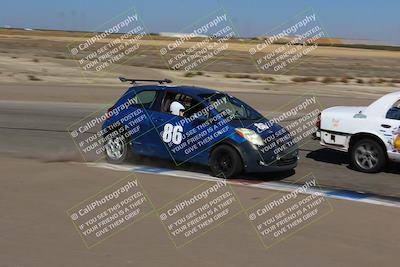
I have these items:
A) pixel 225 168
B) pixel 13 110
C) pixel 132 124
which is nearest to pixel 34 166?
pixel 132 124

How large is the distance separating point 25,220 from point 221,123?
419 centimetres

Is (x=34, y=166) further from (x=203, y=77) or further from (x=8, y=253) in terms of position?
(x=203, y=77)

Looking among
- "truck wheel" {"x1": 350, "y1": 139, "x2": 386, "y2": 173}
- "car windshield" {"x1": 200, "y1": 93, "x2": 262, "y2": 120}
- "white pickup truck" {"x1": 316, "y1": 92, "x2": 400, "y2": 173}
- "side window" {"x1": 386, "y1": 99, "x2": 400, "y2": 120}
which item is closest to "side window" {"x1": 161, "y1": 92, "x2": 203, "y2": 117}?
"car windshield" {"x1": 200, "y1": 93, "x2": 262, "y2": 120}

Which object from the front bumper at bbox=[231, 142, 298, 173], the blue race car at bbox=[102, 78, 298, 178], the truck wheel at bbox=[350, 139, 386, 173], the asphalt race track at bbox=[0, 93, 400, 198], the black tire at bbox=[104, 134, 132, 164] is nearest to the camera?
the front bumper at bbox=[231, 142, 298, 173]

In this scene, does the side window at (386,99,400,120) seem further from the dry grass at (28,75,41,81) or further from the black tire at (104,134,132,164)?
the dry grass at (28,75,41,81)

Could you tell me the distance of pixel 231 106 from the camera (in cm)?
1073

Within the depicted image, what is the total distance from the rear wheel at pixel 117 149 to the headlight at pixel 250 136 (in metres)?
2.46

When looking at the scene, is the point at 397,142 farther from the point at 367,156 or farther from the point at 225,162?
the point at 225,162

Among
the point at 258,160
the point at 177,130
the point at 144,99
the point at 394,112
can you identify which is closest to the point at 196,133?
the point at 177,130

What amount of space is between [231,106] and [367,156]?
279cm

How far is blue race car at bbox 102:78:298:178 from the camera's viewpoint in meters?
9.91

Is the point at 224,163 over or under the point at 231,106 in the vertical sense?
under

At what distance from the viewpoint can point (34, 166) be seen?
33.9 feet

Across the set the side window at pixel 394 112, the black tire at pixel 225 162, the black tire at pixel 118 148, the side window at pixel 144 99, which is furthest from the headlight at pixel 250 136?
the side window at pixel 394 112
